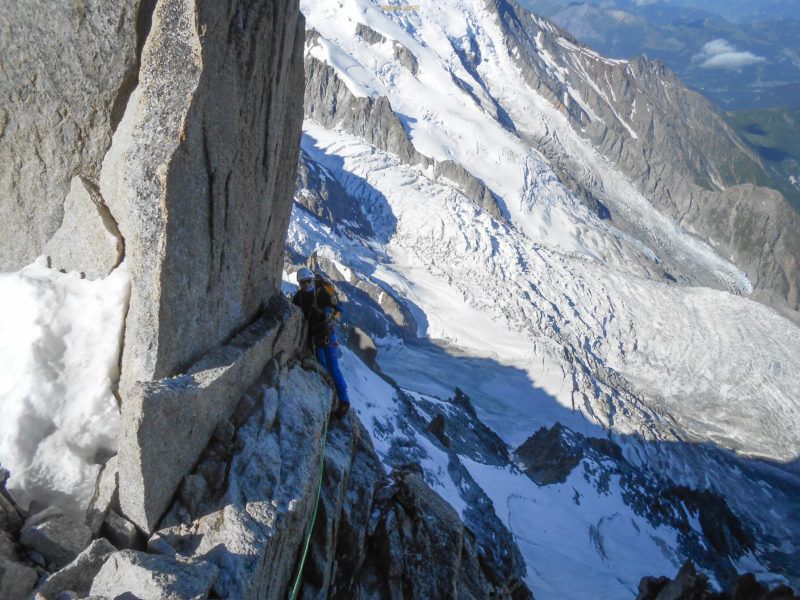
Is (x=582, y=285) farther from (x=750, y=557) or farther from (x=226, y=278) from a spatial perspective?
(x=226, y=278)

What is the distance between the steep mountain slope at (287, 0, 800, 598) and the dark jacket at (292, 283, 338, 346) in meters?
10.4

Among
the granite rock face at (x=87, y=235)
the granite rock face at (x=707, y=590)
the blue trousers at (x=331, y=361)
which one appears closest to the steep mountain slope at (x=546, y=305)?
the granite rock face at (x=707, y=590)

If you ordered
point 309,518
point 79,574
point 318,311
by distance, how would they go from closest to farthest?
point 79,574 < point 309,518 < point 318,311

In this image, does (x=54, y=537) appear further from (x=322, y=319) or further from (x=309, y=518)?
(x=322, y=319)

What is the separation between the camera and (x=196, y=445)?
231 inches

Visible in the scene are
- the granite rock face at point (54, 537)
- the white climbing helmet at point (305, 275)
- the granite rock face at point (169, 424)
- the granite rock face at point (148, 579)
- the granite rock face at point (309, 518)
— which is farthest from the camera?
the white climbing helmet at point (305, 275)

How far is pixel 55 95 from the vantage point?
6.00 meters

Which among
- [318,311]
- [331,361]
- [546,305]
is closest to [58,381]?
[318,311]

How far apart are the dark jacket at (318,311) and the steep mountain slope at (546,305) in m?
10.4

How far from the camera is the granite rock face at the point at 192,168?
5.30 m

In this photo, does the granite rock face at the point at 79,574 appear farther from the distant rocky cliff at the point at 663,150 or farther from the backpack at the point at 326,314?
the distant rocky cliff at the point at 663,150

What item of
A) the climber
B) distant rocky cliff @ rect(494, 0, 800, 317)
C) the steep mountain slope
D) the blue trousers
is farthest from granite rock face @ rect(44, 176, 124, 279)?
distant rocky cliff @ rect(494, 0, 800, 317)

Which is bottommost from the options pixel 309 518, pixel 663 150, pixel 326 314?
pixel 309 518

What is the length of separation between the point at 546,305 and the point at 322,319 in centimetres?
6616
